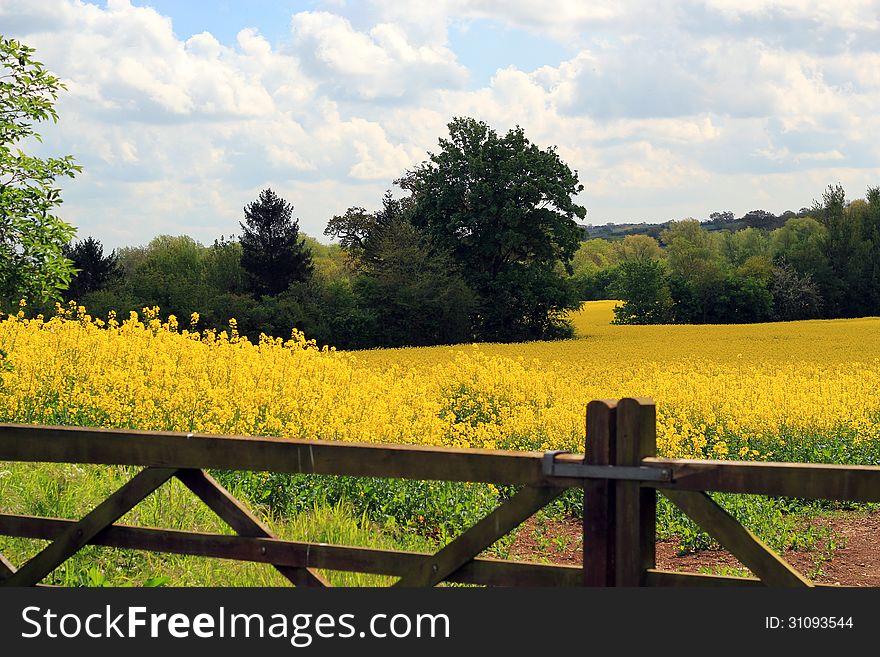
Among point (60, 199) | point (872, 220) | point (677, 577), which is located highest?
point (872, 220)

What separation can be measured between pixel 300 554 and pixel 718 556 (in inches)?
249

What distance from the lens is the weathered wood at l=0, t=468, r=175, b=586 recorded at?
4008 millimetres

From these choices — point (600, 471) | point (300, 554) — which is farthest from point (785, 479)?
point (300, 554)

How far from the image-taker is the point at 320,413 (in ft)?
35.1

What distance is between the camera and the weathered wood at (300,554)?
368cm

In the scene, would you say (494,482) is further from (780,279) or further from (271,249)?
(780,279)

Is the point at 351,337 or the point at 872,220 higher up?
the point at 872,220

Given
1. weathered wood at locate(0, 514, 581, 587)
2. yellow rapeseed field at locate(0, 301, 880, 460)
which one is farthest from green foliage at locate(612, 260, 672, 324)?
weathered wood at locate(0, 514, 581, 587)

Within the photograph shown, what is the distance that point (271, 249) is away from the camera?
188ft

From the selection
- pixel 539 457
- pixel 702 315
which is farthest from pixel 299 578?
pixel 702 315

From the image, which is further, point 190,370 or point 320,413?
point 190,370

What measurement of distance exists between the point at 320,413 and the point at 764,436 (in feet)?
20.1

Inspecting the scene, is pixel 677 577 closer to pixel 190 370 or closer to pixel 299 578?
pixel 299 578

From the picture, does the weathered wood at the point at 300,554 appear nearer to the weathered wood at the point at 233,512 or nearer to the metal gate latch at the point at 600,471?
the weathered wood at the point at 233,512
